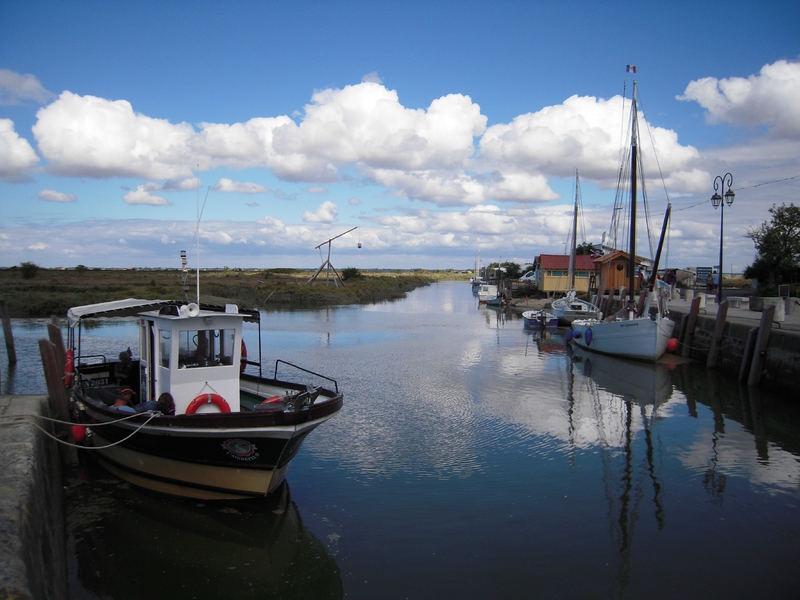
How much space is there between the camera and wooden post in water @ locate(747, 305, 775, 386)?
18.8m

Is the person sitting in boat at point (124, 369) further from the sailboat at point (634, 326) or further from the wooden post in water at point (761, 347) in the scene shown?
the sailboat at point (634, 326)

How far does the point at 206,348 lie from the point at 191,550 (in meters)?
3.42

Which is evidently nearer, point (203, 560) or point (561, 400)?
point (203, 560)

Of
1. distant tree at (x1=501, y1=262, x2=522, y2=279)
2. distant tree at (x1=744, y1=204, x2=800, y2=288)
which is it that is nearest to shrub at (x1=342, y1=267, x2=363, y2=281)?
distant tree at (x1=501, y1=262, x2=522, y2=279)

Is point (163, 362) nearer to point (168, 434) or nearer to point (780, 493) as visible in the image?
point (168, 434)

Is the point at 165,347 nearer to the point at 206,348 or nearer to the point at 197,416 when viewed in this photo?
the point at 206,348

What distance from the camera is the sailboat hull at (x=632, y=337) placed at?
2556cm

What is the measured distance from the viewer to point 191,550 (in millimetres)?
8484

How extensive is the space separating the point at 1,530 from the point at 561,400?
16.1 m

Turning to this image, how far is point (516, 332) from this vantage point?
39062 millimetres

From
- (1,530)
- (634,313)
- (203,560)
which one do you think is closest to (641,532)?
(203,560)

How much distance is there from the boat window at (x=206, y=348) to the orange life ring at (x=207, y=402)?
63 cm

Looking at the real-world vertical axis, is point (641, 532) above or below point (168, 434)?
below

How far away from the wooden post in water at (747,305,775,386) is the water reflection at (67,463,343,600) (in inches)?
649
